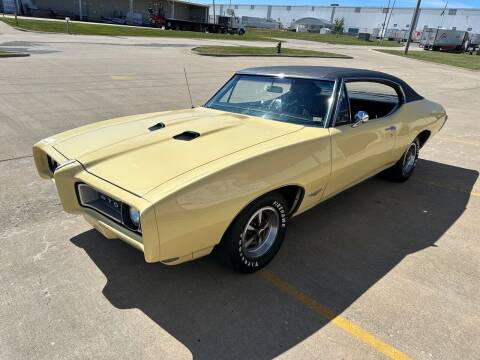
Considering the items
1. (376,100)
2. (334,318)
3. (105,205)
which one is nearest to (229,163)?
(105,205)

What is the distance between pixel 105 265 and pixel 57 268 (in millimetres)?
355

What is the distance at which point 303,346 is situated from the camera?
7.68 feet

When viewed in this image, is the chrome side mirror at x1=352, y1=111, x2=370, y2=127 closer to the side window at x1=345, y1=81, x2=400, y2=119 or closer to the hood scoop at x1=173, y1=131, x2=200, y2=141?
the side window at x1=345, y1=81, x2=400, y2=119

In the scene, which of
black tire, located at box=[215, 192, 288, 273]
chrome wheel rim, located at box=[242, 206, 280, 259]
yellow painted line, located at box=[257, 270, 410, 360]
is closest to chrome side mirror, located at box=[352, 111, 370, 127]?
black tire, located at box=[215, 192, 288, 273]

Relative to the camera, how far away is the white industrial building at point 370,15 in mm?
93312

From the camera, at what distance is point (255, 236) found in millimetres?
3010

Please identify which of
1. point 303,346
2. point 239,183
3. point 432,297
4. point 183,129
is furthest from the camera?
point 183,129

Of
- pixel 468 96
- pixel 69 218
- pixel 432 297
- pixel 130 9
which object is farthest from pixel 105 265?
pixel 130 9

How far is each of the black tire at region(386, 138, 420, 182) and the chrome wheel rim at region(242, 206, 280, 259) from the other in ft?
8.32

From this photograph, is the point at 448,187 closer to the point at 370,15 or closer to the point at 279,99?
the point at 279,99

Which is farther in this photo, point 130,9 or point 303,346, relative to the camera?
point 130,9

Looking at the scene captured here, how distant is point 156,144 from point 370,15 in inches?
4938

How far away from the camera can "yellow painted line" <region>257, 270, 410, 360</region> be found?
2342 mm

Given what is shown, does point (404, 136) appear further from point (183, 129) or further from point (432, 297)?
point (183, 129)
